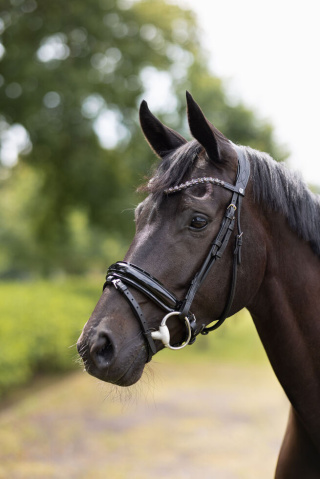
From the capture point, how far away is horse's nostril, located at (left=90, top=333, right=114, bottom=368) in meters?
1.63

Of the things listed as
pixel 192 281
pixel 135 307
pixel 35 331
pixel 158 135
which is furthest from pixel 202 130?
pixel 35 331

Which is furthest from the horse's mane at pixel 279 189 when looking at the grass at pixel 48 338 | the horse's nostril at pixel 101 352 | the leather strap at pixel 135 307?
the grass at pixel 48 338

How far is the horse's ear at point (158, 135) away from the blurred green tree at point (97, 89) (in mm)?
10122

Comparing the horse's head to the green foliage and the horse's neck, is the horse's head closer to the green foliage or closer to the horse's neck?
the horse's neck

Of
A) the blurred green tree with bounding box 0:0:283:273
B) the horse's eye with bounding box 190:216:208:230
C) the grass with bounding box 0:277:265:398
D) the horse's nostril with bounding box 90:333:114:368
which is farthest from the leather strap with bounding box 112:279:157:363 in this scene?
the blurred green tree with bounding box 0:0:283:273

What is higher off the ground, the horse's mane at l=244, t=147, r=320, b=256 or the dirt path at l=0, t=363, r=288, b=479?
the horse's mane at l=244, t=147, r=320, b=256

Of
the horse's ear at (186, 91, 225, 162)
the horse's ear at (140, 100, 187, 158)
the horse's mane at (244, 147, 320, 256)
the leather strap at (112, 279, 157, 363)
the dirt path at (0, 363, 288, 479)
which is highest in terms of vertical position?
the horse's ear at (140, 100, 187, 158)

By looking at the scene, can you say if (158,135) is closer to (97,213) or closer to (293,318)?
(293,318)

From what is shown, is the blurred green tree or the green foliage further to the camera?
the blurred green tree

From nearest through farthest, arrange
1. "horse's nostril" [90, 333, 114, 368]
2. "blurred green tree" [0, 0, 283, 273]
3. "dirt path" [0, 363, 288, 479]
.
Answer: "horse's nostril" [90, 333, 114, 368] → "dirt path" [0, 363, 288, 479] → "blurred green tree" [0, 0, 283, 273]

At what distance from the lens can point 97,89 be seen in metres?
13.0

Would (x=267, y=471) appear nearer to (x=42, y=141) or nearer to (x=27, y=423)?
(x=27, y=423)

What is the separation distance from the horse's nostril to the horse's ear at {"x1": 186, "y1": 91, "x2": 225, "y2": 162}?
0.83 m

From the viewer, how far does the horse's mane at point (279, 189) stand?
76.7 inches
